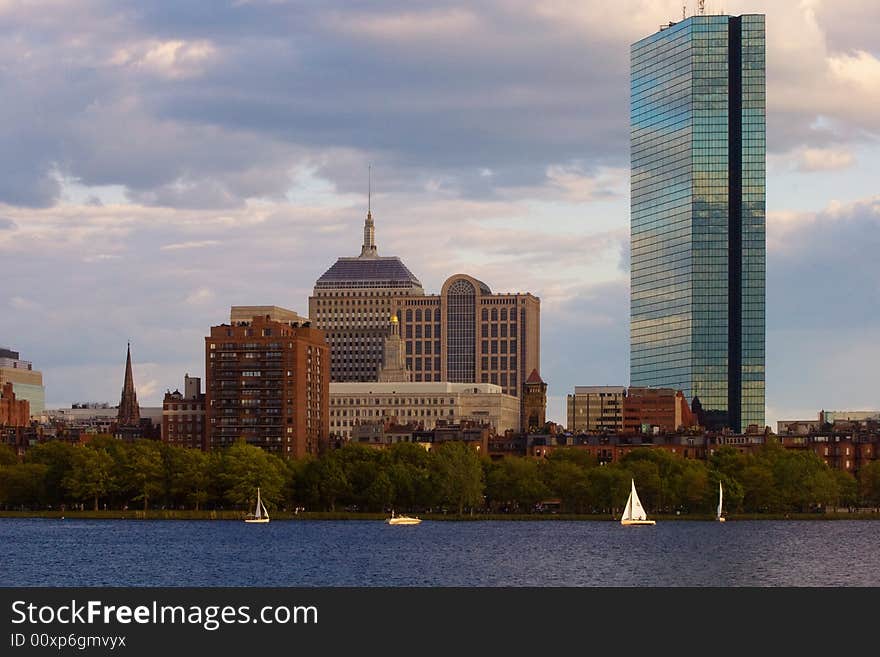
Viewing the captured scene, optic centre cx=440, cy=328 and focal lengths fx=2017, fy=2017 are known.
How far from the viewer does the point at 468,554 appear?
180 metres
